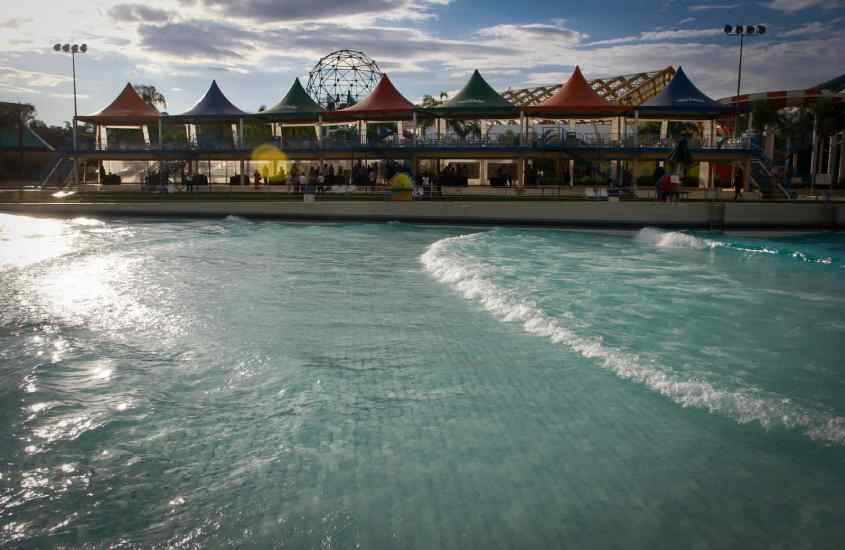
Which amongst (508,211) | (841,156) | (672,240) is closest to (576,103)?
(508,211)

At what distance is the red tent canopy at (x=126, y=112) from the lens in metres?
40.2

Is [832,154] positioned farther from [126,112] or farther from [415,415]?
[415,415]

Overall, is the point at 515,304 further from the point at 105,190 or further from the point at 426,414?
the point at 105,190

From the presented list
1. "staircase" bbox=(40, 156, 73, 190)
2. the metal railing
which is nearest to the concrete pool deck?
the metal railing

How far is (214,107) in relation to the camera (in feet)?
130

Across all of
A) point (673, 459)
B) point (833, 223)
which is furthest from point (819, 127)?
point (673, 459)

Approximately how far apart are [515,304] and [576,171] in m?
30.8

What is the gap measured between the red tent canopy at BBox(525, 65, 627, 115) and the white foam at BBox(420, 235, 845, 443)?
24.3 meters

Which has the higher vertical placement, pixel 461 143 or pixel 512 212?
pixel 461 143

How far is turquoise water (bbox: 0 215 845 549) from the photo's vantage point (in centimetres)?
441

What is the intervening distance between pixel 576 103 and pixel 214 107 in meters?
21.2

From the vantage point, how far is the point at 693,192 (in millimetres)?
32719

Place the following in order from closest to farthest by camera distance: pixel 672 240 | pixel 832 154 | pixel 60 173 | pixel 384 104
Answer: pixel 672 240 < pixel 384 104 < pixel 60 173 < pixel 832 154

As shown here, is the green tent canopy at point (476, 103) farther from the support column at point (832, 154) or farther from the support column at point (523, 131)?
the support column at point (832, 154)
